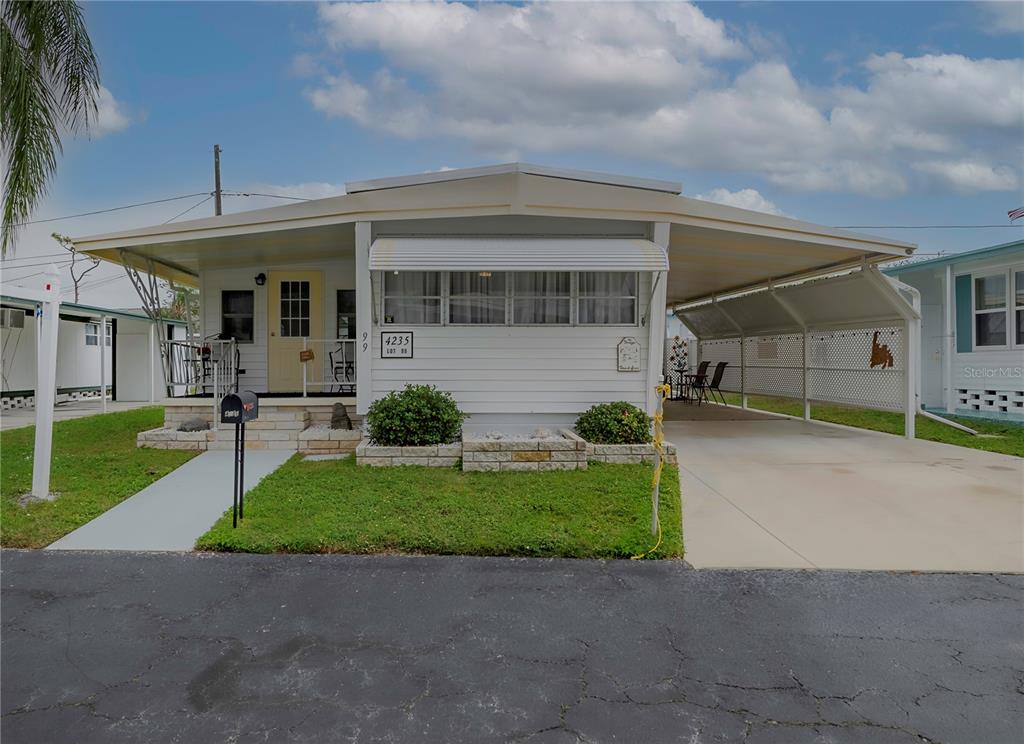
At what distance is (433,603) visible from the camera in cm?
317

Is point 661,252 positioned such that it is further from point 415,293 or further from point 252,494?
point 252,494

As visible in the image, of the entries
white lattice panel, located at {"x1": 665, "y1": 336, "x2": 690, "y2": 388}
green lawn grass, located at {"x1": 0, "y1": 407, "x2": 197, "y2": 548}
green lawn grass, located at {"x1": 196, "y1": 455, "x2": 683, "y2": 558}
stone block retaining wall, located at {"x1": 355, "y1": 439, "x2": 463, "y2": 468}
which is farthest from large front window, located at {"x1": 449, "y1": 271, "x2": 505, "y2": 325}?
white lattice panel, located at {"x1": 665, "y1": 336, "x2": 690, "y2": 388}

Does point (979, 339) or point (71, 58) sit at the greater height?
point (71, 58)

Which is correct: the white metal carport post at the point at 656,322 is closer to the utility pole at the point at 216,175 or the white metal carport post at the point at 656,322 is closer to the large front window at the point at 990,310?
the large front window at the point at 990,310

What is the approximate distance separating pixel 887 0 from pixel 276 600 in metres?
11.6

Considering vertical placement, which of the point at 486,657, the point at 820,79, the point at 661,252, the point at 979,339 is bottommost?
the point at 486,657

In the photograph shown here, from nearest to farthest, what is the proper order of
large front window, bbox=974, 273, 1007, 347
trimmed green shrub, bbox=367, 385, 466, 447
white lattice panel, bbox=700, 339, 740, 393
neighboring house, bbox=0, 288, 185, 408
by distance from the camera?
trimmed green shrub, bbox=367, 385, 466, 447, large front window, bbox=974, 273, 1007, 347, neighboring house, bbox=0, 288, 185, 408, white lattice panel, bbox=700, 339, 740, 393

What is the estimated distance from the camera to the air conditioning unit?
12367 millimetres

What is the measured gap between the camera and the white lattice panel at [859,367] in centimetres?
927

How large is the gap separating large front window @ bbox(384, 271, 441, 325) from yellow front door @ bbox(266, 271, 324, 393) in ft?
7.31

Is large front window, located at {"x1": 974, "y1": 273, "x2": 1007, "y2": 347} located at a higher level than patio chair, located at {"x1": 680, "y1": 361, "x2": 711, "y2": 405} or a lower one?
higher

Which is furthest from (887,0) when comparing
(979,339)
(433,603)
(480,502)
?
(433,603)

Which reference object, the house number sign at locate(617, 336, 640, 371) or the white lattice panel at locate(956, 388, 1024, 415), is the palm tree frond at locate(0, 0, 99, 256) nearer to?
the house number sign at locate(617, 336, 640, 371)

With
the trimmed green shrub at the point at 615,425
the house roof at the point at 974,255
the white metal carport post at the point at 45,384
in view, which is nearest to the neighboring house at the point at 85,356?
the white metal carport post at the point at 45,384
